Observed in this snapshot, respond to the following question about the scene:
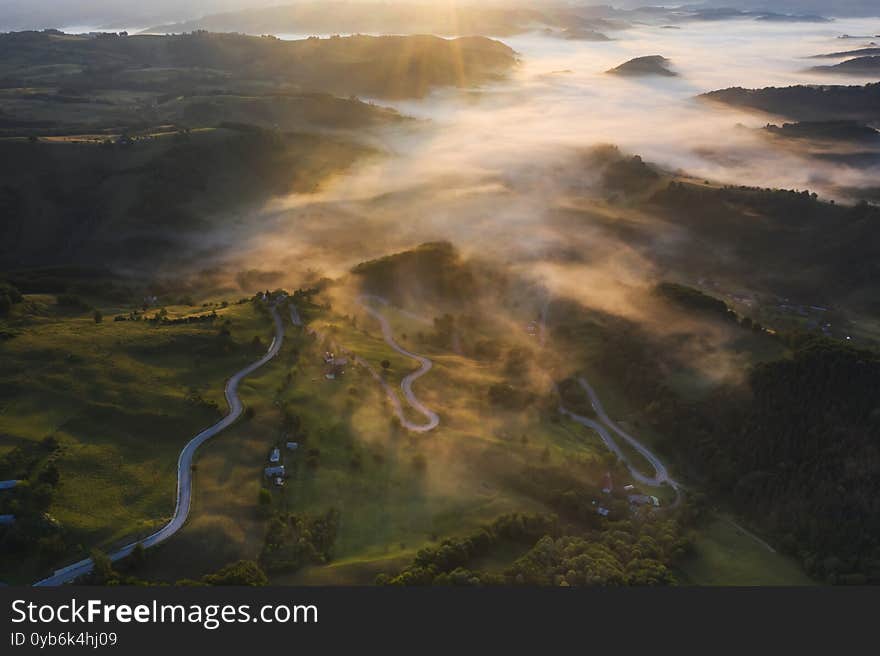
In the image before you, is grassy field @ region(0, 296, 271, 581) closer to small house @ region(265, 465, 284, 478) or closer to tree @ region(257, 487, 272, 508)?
tree @ region(257, 487, 272, 508)

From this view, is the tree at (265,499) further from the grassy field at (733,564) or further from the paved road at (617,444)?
the paved road at (617,444)

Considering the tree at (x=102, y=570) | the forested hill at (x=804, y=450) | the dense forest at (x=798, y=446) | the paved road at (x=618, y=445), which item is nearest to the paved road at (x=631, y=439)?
the paved road at (x=618, y=445)

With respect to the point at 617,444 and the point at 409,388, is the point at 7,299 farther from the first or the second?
the point at 617,444

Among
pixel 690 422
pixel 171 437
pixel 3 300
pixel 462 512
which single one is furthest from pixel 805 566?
pixel 3 300

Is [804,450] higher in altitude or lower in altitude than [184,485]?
lower

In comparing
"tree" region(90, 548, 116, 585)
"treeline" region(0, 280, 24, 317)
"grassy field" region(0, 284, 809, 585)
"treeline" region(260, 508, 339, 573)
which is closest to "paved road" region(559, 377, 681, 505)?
"grassy field" region(0, 284, 809, 585)

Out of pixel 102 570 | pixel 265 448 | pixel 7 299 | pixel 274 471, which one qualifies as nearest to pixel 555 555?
pixel 274 471
